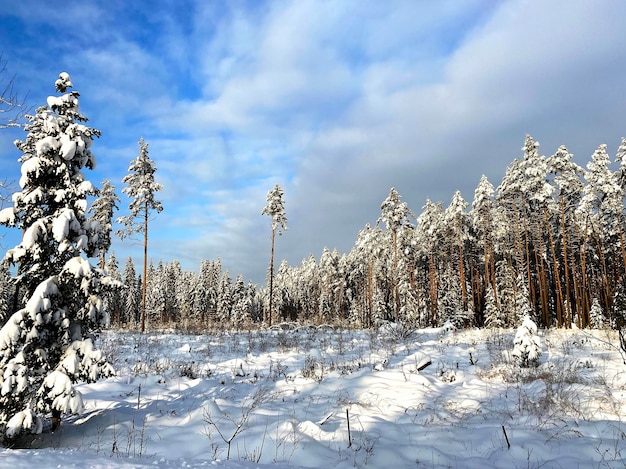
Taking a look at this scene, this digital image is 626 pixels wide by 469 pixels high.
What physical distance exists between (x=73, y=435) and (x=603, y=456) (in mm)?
7411

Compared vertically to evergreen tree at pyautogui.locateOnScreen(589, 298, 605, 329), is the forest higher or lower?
higher

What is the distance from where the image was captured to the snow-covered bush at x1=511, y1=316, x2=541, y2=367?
9.20 m

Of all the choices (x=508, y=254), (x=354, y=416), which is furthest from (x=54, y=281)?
(x=508, y=254)

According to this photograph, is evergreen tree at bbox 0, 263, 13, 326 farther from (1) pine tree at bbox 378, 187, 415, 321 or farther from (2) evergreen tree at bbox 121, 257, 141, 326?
(2) evergreen tree at bbox 121, 257, 141, 326

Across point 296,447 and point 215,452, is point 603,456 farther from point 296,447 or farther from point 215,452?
point 215,452

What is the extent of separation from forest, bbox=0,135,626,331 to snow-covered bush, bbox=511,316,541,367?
2.16 metres

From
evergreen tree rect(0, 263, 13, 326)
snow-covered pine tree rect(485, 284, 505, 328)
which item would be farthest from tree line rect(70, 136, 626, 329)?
evergreen tree rect(0, 263, 13, 326)

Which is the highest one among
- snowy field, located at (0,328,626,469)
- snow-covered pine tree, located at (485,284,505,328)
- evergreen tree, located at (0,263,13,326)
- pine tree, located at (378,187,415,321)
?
pine tree, located at (378,187,415,321)

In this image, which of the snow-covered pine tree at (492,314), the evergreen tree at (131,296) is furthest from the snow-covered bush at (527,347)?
the evergreen tree at (131,296)

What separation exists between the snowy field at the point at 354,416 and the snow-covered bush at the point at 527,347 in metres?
0.42

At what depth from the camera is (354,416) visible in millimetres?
6344

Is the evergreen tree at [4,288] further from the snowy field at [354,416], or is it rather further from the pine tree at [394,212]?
the pine tree at [394,212]

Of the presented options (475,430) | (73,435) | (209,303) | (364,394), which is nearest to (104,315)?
(73,435)

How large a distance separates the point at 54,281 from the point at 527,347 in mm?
10722
